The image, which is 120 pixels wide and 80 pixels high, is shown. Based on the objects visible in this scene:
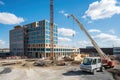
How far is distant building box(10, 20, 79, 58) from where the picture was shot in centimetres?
8519

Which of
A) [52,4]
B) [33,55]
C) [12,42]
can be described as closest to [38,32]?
[33,55]

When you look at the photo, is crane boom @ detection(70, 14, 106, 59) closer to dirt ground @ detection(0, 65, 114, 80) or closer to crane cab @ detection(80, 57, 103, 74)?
dirt ground @ detection(0, 65, 114, 80)

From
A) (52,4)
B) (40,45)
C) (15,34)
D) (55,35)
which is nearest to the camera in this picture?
(52,4)

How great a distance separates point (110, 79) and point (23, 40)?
8388cm

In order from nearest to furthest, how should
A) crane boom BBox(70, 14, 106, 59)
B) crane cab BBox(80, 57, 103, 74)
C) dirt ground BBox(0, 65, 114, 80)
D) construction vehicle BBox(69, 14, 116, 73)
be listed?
dirt ground BBox(0, 65, 114, 80) → crane cab BBox(80, 57, 103, 74) → construction vehicle BBox(69, 14, 116, 73) → crane boom BBox(70, 14, 106, 59)

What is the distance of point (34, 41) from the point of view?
90.8 m

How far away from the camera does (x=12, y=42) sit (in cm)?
11144

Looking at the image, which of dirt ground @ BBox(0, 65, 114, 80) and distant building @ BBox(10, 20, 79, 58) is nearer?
dirt ground @ BBox(0, 65, 114, 80)

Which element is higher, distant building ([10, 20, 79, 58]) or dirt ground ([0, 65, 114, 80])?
distant building ([10, 20, 79, 58])

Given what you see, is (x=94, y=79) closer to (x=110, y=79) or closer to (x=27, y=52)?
(x=110, y=79)

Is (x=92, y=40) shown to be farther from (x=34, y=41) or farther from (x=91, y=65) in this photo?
(x=34, y=41)

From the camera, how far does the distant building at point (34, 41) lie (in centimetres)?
8519

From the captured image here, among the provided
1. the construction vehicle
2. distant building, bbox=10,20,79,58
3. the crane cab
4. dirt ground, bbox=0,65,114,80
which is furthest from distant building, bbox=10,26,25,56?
the crane cab

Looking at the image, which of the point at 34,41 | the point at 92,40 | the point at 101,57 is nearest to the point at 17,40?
the point at 34,41
